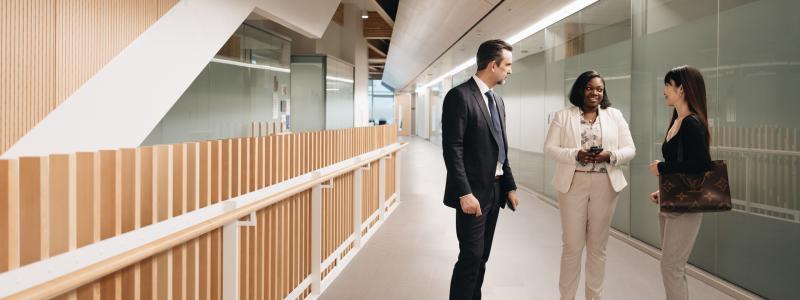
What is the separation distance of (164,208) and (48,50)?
2.33 meters

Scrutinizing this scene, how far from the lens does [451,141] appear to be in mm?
3158

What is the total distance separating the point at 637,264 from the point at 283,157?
12.1 feet

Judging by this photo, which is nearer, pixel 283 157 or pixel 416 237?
pixel 283 157

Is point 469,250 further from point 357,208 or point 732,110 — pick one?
point 357,208

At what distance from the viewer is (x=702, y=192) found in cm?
322

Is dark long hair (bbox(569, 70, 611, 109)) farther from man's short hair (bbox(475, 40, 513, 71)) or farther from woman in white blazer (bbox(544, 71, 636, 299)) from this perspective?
man's short hair (bbox(475, 40, 513, 71))

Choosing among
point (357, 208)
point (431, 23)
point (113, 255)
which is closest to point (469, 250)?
point (113, 255)

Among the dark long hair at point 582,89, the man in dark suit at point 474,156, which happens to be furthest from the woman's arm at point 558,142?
the man in dark suit at point 474,156

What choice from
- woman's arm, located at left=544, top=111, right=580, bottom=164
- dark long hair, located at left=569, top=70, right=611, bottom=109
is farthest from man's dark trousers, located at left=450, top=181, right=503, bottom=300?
dark long hair, located at left=569, top=70, right=611, bottom=109

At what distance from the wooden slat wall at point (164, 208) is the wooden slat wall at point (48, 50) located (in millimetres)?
1649

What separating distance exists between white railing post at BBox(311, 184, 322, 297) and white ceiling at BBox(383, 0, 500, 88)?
5.72m

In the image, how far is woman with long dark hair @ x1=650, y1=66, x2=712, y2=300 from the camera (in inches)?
127

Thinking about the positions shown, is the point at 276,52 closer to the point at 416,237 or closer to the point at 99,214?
the point at 416,237

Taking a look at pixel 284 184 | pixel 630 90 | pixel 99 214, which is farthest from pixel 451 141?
pixel 630 90
